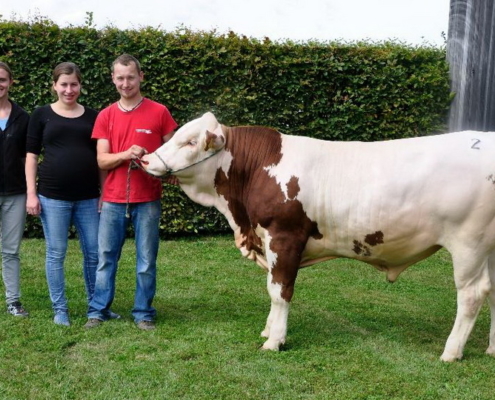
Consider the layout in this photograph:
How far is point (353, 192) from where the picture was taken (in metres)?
4.69

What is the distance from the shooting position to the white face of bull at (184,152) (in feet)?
16.1

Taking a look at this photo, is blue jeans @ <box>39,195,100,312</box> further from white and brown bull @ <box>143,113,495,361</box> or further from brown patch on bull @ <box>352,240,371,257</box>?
brown patch on bull @ <box>352,240,371,257</box>

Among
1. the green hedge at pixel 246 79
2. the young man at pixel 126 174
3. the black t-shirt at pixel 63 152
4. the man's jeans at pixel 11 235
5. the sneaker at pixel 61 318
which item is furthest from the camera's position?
the green hedge at pixel 246 79

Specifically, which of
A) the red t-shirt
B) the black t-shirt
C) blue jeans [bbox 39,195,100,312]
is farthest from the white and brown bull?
blue jeans [bbox 39,195,100,312]

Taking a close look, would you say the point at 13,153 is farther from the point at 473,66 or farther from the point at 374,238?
the point at 473,66

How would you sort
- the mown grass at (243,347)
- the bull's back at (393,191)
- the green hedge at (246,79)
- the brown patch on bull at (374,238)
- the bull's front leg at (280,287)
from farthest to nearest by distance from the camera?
the green hedge at (246,79) < the bull's front leg at (280,287) < the brown patch on bull at (374,238) < the bull's back at (393,191) < the mown grass at (243,347)

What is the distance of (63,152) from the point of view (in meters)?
5.23

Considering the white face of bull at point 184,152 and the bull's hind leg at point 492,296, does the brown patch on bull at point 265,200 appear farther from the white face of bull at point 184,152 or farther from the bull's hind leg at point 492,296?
the bull's hind leg at point 492,296

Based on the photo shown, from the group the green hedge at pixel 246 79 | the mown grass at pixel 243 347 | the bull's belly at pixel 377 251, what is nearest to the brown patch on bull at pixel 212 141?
the bull's belly at pixel 377 251

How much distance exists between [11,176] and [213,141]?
1885 mm

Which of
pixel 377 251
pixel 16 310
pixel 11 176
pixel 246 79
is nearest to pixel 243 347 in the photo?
pixel 377 251

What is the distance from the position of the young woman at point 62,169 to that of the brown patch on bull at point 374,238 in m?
2.28

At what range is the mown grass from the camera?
4.18 metres

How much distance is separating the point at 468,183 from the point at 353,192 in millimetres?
797
